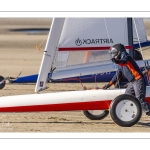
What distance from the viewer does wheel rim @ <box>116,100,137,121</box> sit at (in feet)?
40.9

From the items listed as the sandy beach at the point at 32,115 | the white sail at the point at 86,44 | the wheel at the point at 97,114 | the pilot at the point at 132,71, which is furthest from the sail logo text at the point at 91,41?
the pilot at the point at 132,71

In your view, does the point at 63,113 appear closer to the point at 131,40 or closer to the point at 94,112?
the point at 94,112

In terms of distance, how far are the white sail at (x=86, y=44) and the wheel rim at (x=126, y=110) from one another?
3881 millimetres

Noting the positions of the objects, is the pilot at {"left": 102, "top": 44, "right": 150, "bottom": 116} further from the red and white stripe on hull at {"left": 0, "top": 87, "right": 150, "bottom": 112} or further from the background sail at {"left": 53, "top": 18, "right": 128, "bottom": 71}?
the background sail at {"left": 53, "top": 18, "right": 128, "bottom": 71}

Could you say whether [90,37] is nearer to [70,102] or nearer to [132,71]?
[70,102]

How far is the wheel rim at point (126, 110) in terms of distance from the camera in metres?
12.5

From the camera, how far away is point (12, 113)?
14047 millimetres

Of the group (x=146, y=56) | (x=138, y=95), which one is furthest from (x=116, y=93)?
(x=146, y=56)

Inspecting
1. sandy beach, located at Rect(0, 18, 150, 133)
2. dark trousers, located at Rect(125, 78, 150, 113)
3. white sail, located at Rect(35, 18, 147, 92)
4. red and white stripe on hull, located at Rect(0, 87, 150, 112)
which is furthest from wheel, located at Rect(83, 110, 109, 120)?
white sail, located at Rect(35, 18, 147, 92)

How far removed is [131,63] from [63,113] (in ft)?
7.38

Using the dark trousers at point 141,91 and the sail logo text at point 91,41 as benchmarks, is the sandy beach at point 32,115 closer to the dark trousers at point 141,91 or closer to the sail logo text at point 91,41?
the dark trousers at point 141,91

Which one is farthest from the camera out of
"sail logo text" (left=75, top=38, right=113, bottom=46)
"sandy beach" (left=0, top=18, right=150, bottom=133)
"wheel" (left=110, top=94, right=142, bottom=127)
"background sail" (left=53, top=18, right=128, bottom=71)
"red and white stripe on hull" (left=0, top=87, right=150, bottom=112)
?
"sail logo text" (left=75, top=38, right=113, bottom=46)
